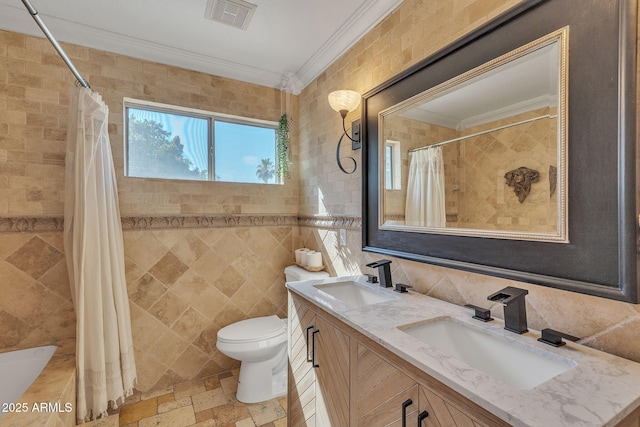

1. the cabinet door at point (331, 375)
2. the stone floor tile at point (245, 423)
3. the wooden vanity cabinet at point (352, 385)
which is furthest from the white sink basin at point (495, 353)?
the stone floor tile at point (245, 423)

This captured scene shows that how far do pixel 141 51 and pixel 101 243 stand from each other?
1.44 metres

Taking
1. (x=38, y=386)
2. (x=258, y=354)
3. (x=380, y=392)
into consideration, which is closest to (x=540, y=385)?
(x=380, y=392)

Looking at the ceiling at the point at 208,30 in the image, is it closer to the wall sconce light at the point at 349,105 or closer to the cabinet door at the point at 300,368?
the wall sconce light at the point at 349,105

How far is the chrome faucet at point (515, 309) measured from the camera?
0.94 metres

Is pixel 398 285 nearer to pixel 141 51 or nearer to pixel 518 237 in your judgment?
pixel 518 237

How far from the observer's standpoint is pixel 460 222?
1259 millimetres

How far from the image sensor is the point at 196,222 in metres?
2.30

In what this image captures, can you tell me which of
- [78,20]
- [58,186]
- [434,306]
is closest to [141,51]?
[78,20]

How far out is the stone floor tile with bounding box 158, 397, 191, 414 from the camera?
1959 mm

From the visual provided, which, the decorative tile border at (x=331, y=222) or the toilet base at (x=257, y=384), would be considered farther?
the toilet base at (x=257, y=384)

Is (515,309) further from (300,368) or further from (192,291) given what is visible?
(192,291)

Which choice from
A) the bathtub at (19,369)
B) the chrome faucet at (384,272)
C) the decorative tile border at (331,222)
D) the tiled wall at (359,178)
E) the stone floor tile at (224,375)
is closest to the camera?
the tiled wall at (359,178)

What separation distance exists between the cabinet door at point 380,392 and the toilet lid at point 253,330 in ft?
3.65

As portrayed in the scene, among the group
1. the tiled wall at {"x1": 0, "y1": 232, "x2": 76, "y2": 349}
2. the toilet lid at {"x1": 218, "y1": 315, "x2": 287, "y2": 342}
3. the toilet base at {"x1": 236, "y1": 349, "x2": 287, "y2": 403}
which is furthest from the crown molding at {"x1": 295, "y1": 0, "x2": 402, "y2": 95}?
the toilet base at {"x1": 236, "y1": 349, "x2": 287, "y2": 403}
